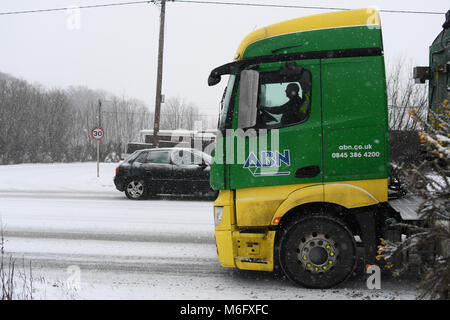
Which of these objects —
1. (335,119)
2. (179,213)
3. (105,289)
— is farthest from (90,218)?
(335,119)

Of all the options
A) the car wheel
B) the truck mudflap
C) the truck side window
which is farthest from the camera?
the car wheel

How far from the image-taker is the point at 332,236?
4.21 meters

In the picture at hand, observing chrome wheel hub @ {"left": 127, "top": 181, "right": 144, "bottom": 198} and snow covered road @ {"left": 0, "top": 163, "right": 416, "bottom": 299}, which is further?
chrome wheel hub @ {"left": 127, "top": 181, "right": 144, "bottom": 198}

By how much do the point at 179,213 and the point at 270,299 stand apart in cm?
590

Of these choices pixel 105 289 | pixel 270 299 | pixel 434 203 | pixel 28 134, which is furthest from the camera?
pixel 28 134

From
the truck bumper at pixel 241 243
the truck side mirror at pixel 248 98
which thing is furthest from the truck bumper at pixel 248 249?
the truck side mirror at pixel 248 98

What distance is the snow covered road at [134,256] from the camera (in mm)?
4273

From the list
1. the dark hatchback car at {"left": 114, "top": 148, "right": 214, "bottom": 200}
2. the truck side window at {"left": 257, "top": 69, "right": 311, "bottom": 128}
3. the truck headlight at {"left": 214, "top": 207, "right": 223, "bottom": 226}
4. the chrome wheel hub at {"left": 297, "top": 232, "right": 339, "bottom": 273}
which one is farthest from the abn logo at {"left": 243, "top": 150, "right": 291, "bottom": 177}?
the dark hatchback car at {"left": 114, "top": 148, "right": 214, "bottom": 200}

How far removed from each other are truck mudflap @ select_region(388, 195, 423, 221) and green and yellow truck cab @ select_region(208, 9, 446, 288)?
66 millimetres

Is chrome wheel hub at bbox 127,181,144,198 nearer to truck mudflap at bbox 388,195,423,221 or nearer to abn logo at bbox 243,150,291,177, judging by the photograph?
abn logo at bbox 243,150,291,177

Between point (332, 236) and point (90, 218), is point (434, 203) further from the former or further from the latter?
point (90, 218)

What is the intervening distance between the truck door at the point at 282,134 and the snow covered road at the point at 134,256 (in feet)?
3.97

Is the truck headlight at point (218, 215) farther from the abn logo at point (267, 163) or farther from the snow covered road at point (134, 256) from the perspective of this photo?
the snow covered road at point (134, 256)

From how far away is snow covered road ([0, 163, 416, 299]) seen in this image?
4273 mm
